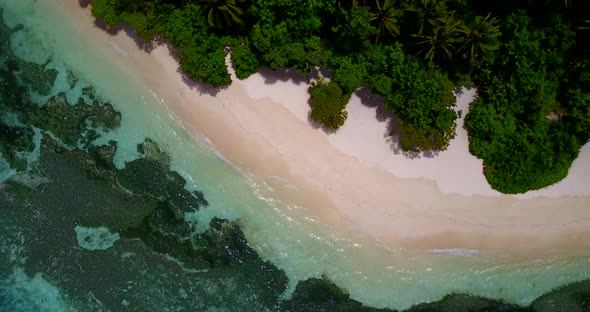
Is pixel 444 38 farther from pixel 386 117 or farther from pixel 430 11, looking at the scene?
pixel 386 117

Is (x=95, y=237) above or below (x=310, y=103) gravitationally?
below

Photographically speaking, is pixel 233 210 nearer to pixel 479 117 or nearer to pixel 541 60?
pixel 479 117

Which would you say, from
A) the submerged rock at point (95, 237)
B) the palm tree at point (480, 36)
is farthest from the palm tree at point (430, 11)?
the submerged rock at point (95, 237)

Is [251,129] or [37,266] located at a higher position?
[251,129]

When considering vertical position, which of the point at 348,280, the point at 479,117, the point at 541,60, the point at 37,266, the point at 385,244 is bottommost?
the point at 37,266

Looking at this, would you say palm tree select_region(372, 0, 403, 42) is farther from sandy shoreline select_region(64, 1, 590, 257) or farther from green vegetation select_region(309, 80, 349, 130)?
sandy shoreline select_region(64, 1, 590, 257)

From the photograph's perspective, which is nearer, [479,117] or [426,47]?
[426,47]

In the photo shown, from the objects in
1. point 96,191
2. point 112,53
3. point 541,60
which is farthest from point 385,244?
point 112,53

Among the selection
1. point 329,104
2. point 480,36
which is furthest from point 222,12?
point 480,36
